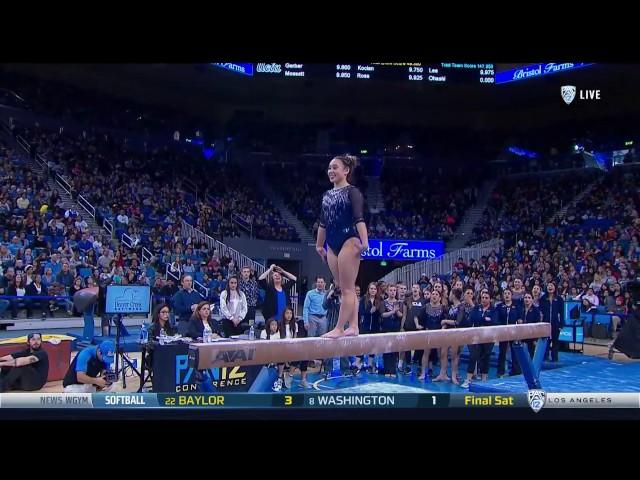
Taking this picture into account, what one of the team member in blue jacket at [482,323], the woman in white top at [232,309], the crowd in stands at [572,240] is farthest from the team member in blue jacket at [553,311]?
the woman in white top at [232,309]

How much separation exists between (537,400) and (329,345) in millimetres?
2090

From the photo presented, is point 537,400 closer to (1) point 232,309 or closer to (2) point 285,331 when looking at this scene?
(2) point 285,331

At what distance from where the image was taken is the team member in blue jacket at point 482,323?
24.4ft

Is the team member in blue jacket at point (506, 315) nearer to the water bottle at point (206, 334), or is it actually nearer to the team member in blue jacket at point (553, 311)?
the team member in blue jacket at point (553, 311)

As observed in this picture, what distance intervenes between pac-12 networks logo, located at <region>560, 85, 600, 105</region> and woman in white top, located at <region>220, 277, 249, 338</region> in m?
4.95

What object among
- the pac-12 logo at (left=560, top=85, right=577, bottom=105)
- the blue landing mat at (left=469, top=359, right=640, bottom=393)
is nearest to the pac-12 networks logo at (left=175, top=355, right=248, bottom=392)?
the blue landing mat at (left=469, top=359, right=640, bottom=393)

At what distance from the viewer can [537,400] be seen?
5.58 m

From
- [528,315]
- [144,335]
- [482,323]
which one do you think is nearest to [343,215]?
[144,335]

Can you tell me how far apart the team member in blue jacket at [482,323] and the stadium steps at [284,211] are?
2.61 meters

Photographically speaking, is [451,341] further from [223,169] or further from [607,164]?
[607,164]

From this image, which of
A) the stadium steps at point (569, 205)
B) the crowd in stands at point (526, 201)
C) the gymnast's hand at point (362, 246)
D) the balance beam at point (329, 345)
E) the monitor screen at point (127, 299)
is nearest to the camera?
the balance beam at point (329, 345)

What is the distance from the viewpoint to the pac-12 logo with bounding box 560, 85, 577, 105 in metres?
7.47
